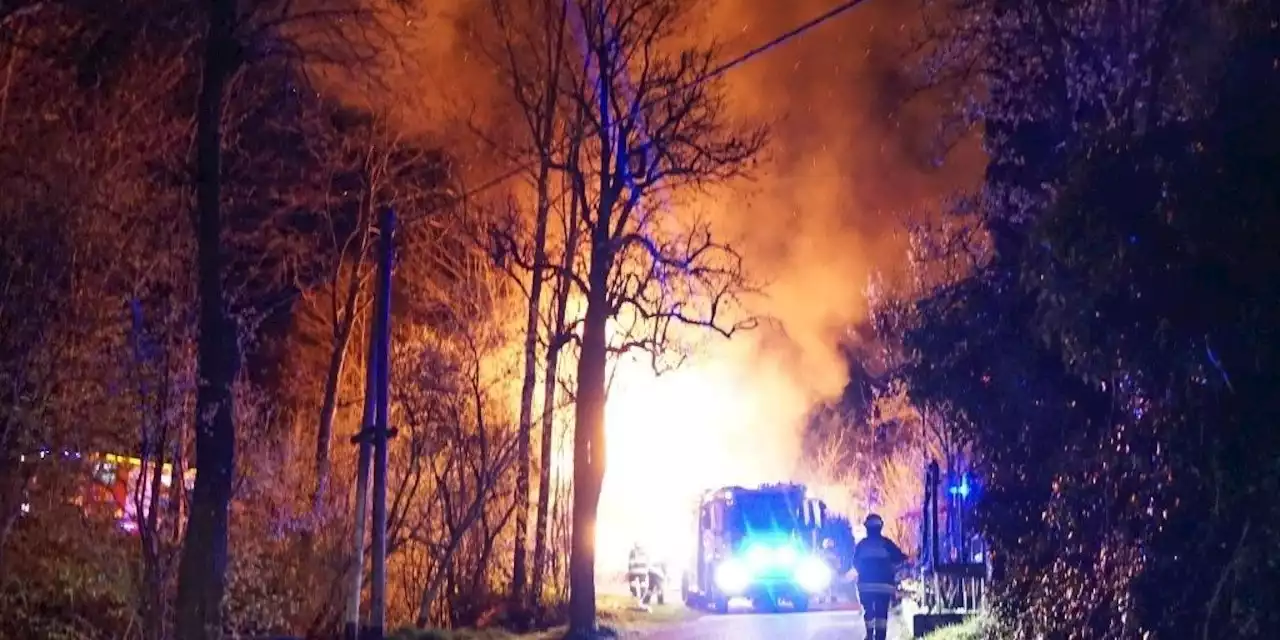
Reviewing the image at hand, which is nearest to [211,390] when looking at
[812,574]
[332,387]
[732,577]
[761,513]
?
[332,387]

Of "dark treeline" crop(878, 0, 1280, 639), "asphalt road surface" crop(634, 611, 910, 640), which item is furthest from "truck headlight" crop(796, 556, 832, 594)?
"dark treeline" crop(878, 0, 1280, 639)

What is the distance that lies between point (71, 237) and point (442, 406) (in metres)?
8.64

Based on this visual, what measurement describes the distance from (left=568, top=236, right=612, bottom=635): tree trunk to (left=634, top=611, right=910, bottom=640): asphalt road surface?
1.23m

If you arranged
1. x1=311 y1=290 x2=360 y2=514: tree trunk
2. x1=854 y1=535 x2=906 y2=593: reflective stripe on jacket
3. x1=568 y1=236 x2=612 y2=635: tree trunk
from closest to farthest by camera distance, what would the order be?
x1=854 y1=535 x2=906 y2=593: reflective stripe on jacket < x1=568 y1=236 x2=612 y2=635: tree trunk < x1=311 y1=290 x2=360 y2=514: tree trunk

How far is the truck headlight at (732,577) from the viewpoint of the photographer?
25.7m

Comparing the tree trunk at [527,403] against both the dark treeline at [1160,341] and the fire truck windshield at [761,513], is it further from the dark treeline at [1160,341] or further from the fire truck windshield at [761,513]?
the dark treeline at [1160,341]

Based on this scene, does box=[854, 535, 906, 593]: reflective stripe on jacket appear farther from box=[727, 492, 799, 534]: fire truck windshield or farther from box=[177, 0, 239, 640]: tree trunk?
box=[727, 492, 799, 534]: fire truck windshield

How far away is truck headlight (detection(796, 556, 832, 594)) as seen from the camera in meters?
26.5

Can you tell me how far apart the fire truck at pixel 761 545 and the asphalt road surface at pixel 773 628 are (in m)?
1.01

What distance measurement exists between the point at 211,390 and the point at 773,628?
10640mm

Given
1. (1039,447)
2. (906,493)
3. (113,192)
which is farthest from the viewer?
(906,493)

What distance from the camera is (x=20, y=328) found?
13758 mm

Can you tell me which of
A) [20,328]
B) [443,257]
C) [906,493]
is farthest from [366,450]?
[906,493]

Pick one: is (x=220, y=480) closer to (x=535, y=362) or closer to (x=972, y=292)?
(x=972, y=292)
